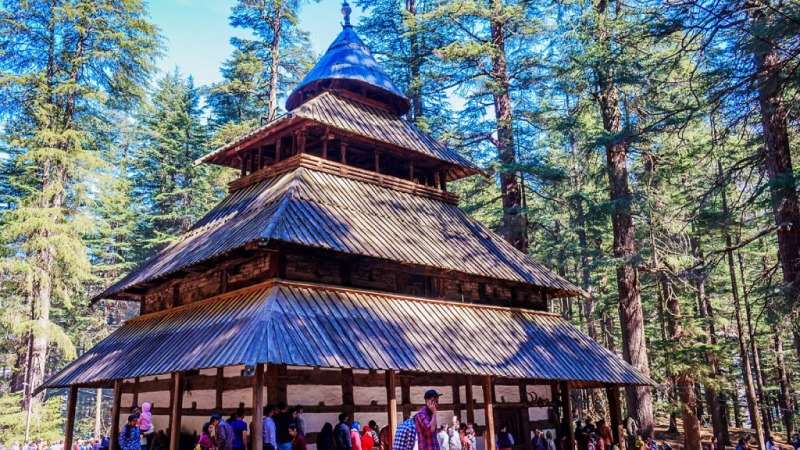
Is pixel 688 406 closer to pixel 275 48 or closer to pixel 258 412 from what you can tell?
pixel 258 412

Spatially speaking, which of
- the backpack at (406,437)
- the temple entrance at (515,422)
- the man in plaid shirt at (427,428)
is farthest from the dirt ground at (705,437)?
the backpack at (406,437)

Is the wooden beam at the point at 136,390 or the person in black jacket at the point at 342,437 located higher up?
the wooden beam at the point at 136,390

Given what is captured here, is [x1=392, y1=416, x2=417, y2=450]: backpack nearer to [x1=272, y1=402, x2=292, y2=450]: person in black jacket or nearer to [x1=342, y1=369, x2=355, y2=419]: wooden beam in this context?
[x1=272, y1=402, x2=292, y2=450]: person in black jacket

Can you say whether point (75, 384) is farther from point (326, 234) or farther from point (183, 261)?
point (326, 234)

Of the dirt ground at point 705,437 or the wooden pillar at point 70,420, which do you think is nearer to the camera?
Answer: the wooden pillar at point 70,420

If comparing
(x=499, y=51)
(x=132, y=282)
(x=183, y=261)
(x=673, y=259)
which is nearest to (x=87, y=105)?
(x=132, y=282)

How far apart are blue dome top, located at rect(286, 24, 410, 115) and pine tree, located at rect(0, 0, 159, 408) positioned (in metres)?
11.4

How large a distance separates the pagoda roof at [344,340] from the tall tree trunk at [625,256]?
3698 mm

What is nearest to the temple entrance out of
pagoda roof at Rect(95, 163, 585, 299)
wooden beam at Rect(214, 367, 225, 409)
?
pagoda roof at Rect(95, 163, 585, 299)

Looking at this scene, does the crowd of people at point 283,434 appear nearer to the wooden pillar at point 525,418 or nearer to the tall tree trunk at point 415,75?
the wooden pillar at point 525,418

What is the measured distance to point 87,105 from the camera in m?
28.6

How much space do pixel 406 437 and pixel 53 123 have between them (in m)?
27.7

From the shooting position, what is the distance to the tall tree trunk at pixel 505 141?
25734mm

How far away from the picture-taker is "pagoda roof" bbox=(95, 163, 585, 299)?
46.3 ft
